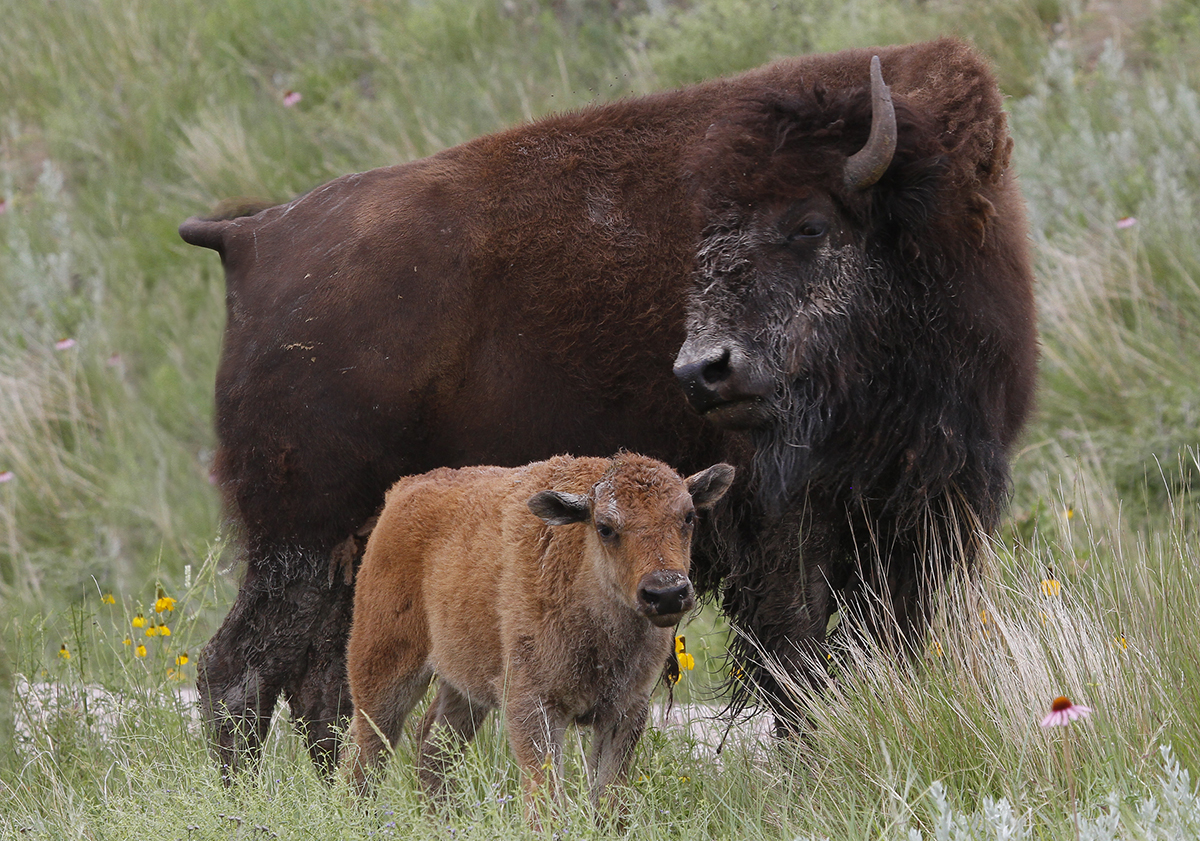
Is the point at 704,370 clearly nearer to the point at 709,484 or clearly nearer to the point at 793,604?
the point at 709,484

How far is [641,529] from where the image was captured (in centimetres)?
379

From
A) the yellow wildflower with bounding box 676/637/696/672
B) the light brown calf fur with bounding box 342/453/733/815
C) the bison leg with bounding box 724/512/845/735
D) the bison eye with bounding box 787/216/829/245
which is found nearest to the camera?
the light brown calf fur with bounding box 342/453/733/815

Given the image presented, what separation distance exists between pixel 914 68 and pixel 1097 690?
237cm

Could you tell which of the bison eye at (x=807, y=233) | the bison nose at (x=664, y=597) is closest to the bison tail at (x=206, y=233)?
the bison eye at (x=807, y=233)

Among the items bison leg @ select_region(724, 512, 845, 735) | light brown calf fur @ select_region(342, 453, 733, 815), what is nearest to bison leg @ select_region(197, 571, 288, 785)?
light brown calf fur @ select_region(342, 453, 733, 815)

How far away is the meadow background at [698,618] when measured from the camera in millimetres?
3906

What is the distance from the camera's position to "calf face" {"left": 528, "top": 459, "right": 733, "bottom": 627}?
11.9 ft

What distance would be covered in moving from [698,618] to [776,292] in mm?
4406

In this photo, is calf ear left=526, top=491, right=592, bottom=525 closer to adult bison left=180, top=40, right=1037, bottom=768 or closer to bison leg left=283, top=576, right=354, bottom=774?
adult bison left=180, top=40, right=1037, bottom=768

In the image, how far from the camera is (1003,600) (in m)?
4.55

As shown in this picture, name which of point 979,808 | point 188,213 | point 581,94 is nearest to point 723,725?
point 979,808

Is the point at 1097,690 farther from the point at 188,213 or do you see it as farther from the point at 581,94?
the point at 188,213

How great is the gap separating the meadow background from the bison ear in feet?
2.67

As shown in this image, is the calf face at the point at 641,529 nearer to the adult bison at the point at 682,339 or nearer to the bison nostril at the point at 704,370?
the bison nostril at the point at 704,370
